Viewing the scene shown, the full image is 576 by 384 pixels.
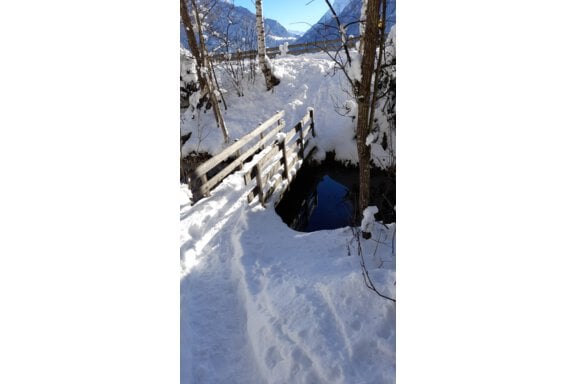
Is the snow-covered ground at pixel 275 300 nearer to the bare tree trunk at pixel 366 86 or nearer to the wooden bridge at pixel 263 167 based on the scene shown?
the wooden bridge at pixel 263 167

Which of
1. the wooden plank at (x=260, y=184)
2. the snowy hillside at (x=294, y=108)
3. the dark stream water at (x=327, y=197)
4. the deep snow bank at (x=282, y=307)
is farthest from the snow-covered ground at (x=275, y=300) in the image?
the snowy hillside at (x=294, y=108)

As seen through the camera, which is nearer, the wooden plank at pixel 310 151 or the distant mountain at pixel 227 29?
the wooden plank at pixel 310 151

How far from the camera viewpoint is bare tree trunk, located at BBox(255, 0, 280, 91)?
34.0 feet

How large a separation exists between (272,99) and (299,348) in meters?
10.9

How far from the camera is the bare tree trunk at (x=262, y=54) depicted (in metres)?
10.4

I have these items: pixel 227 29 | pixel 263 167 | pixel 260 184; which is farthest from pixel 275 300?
pixel 227 29

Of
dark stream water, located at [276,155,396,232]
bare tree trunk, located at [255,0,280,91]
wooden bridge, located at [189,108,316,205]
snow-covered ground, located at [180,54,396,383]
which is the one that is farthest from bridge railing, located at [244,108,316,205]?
bare tree trunk, located at [255,0,280,91]

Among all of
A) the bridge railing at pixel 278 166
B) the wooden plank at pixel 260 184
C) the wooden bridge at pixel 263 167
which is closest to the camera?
the wooden bridge at pixel 263 167

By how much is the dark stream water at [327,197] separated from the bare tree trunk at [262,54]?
206 inches

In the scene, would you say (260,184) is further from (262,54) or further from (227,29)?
(227,29)

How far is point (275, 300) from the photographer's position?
3.27m
